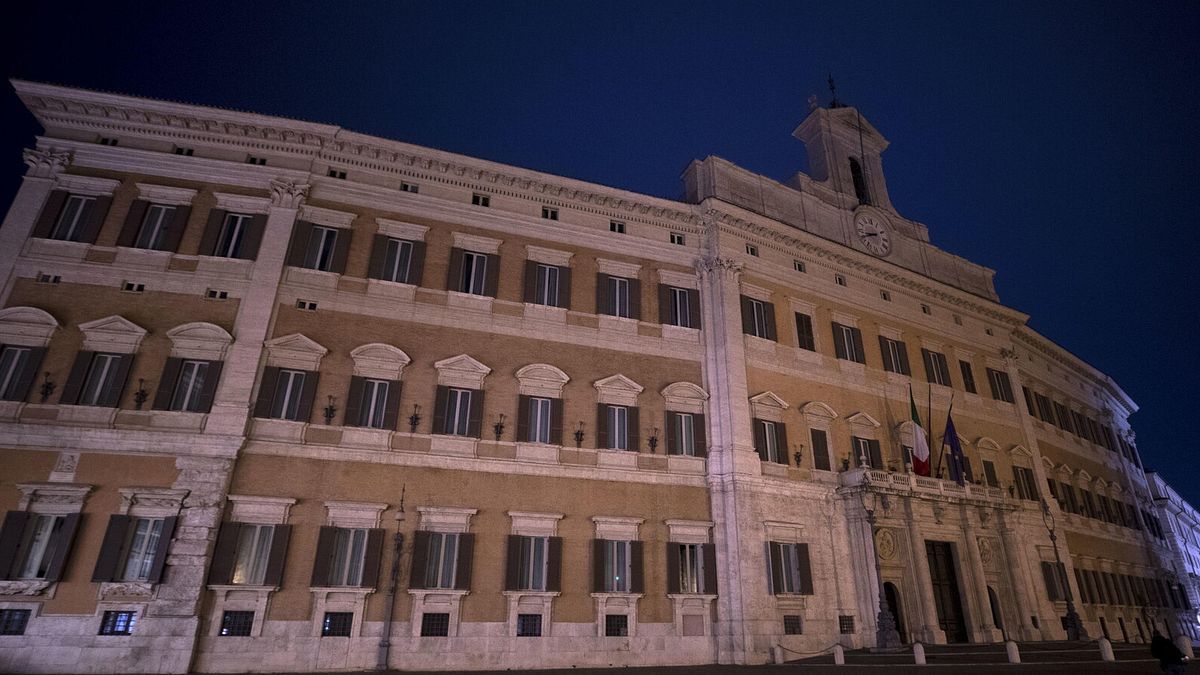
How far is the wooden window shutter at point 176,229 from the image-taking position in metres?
20.3

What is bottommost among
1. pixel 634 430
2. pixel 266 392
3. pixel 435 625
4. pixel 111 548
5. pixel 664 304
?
pixel 435 625

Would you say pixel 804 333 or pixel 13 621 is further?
pixel 804 333

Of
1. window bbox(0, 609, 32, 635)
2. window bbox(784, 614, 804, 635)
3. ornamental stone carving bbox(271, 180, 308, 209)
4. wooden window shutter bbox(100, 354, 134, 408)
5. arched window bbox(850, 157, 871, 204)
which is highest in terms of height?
arched window bbox(850, 157, 871, 204)

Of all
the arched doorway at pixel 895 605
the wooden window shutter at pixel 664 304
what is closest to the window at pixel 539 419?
the wooden window shutter at pixel 664 304

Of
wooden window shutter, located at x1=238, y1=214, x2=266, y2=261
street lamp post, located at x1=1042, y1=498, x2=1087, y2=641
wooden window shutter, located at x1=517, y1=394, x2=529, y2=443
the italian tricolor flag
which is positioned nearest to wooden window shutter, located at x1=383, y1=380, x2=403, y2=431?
wooden window shutter, located at x1=517, y1=394, x2=529, y2=443

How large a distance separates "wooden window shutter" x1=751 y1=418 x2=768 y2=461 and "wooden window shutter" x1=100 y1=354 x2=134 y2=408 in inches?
759

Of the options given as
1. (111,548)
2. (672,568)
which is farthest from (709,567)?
(111,548)

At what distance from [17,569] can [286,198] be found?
39.4 ft

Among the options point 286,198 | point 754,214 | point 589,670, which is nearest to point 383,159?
point 286,198

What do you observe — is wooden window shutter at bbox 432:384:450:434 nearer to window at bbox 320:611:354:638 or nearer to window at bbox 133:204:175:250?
window at bbox 320:611:354:638

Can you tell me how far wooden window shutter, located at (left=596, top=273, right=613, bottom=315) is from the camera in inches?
947

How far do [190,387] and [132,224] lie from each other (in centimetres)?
566

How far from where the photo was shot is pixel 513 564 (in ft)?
64.1

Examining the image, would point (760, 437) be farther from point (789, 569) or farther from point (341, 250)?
point (341, 250)
